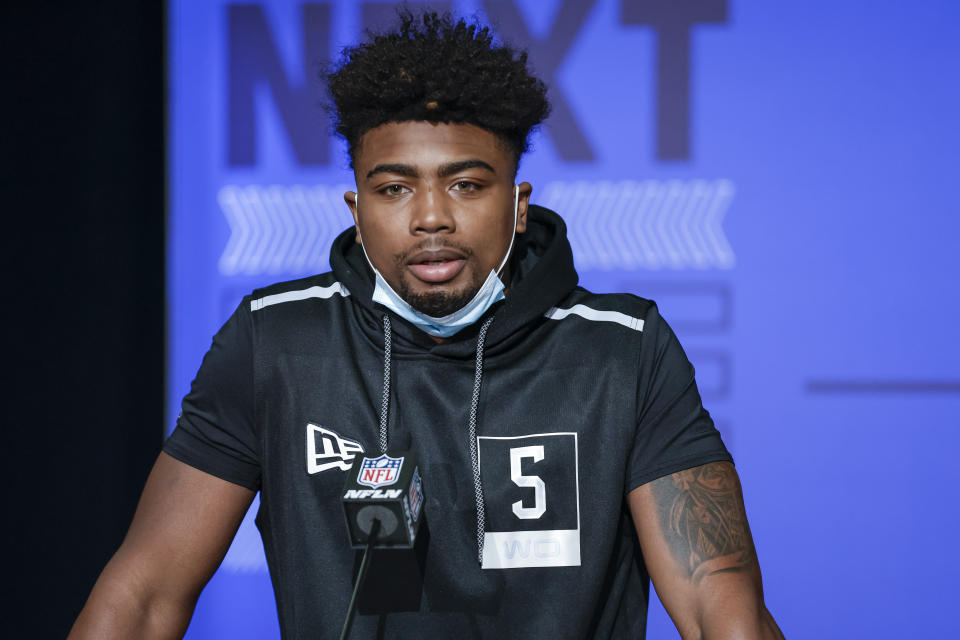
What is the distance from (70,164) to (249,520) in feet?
3.42

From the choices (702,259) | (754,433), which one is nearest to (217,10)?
(702,259)

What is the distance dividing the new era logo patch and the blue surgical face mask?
0.63 feet

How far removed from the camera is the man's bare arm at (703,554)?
1021 millimetres

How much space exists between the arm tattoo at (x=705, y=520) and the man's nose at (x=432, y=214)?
1.43 feet

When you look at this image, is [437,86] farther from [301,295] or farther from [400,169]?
[301,295]

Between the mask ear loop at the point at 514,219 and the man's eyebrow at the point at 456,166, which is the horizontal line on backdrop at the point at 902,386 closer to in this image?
the mask ear loop at the point at 514,219

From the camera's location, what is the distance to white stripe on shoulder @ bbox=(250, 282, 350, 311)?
4.16 feet

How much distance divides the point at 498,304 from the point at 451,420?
184 mm

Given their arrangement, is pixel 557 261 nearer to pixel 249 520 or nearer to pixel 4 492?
pixel 4 492

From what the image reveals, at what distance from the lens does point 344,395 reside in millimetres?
1215

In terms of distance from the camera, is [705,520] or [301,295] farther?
[301,295]

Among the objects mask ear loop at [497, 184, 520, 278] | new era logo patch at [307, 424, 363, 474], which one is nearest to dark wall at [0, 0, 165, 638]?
new era logo patch at [307, 424, 363, 474]

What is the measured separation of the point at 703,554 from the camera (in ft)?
3.47

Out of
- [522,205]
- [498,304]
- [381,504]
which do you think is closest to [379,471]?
[381,504]
